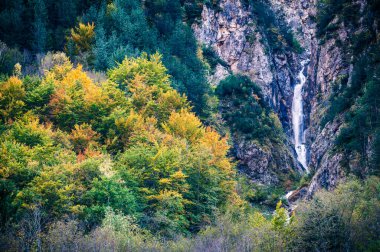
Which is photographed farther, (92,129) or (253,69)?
(253,69)

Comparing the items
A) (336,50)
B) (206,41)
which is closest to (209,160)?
(336,50)

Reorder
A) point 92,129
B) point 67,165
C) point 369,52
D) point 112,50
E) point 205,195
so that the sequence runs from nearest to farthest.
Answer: point 67,165, point 205,195, point 92,129, point 369,52, point 112,50

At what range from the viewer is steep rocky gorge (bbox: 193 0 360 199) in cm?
6881

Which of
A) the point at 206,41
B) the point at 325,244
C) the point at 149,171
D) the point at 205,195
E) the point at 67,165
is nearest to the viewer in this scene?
the point at 325,244

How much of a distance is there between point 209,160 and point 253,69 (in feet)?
171

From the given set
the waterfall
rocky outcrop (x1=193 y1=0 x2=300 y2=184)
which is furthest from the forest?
the waterfall

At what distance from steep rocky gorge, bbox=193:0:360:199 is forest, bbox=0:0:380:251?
1.66 m

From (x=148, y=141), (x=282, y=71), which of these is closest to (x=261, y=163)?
(x=282, y=71)

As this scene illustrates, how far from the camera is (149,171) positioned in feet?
139

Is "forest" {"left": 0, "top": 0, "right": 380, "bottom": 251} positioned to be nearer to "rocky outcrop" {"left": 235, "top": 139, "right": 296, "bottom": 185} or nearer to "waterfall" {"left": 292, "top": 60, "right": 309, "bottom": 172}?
"rocky outcrop" {"left": 235, "top": 139, "right": 296, "bottom": 185}

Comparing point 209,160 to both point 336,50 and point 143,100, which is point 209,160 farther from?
point 336,50

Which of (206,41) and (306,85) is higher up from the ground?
(206,41)

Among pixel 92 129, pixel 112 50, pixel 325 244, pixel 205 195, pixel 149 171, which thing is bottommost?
pixel 325 244

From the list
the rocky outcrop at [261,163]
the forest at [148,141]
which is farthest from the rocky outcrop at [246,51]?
the forest at [148,141]
